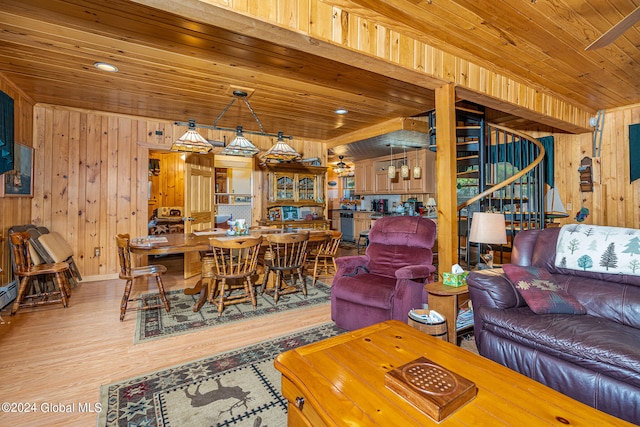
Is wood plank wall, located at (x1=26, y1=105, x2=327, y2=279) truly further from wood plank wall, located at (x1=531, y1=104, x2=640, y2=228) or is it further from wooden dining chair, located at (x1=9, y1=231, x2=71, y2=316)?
wood plank wall, located at (x1=531, y1=104, x2=640, y2=228)

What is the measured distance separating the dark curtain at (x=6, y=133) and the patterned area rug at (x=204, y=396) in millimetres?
2859

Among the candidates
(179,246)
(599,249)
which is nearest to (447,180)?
(599,249)

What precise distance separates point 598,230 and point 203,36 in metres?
3.37

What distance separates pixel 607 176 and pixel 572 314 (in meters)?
4.16

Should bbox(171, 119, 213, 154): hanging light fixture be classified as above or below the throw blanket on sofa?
above

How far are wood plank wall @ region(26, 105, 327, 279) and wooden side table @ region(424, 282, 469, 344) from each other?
4.56 metres

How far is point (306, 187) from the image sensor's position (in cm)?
664

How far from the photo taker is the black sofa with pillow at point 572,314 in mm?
1486

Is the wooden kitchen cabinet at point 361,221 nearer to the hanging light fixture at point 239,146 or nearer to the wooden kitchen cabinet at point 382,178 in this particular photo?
the wooden kitchen cabinet at point 382,178

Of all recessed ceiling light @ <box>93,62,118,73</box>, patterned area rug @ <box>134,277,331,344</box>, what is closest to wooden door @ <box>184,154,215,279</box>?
patterned area rug @ <box>134,277,331,344</box>

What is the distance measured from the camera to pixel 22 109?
12.6 feet

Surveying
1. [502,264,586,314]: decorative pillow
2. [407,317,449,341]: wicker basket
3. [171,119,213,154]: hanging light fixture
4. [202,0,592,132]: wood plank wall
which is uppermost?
[202,0,592,132]: wood plank wall

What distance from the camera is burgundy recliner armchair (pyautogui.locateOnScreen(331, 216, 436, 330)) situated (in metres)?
2.50

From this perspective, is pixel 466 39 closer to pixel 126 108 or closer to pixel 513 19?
pixel 513 19
